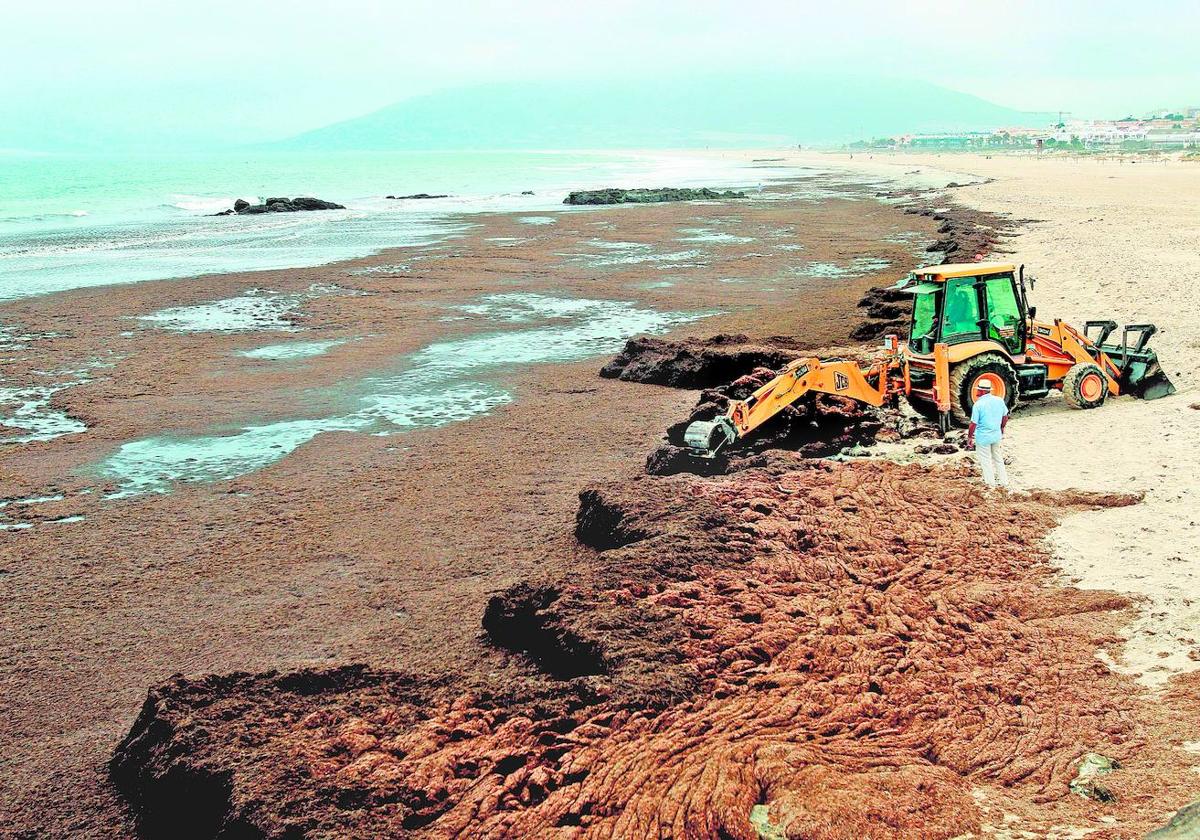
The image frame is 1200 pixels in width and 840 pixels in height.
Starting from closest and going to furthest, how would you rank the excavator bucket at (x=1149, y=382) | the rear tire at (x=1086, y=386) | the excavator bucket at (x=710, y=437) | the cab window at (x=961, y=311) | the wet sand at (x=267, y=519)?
1. the wet sand at (x=267, y=519)
2. the excavator bucket at (x=710, y=437)
3. the cab window at (x=961, y=311)
4. the rear tire at (x=1086, y=386)
5. the excavator bucket at (x=1149, y=382)

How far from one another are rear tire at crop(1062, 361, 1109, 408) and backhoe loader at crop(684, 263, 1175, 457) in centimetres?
1

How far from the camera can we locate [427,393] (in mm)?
15094

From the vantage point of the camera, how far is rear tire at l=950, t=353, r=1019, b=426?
36.7 feet

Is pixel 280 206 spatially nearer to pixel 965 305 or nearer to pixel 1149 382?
pixel 965 305

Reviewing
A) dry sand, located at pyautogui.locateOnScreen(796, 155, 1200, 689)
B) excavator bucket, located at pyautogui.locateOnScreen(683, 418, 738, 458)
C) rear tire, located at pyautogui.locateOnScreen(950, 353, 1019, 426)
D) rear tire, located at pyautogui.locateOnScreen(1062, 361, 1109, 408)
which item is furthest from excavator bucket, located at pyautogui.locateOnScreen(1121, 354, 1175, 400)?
excavator bucket, located at pyautogui.locateOnScreen(683, 418, 738, 458)

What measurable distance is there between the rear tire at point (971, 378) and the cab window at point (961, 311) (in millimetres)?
360

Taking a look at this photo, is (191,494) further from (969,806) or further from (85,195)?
(85,195)

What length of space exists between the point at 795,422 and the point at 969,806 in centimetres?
721

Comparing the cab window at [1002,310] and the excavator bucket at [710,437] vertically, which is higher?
the cab window at [1002,310]

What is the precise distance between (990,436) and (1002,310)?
2997 mm

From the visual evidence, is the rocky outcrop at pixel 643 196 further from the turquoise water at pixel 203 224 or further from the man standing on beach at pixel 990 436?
the man standing on beach at pixel 990 436

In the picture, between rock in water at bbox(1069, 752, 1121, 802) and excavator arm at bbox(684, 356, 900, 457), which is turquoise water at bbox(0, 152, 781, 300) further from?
rock in water at bbox(1069, 752, 1121, 802)

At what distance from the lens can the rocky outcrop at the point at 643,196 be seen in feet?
183

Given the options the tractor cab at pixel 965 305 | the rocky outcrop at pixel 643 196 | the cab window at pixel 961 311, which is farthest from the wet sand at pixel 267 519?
the rocky outcrop at pixel 643 196
